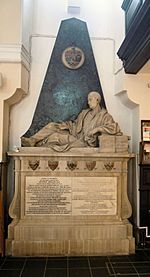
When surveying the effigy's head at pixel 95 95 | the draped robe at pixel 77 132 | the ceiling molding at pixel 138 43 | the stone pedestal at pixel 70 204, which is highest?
the ceiling molding at pixel 138 43

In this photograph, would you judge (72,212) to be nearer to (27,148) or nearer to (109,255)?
(109,255)

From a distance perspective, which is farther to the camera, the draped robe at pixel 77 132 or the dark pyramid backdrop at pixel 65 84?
the dark pyramid backdrop at pixel 65 84

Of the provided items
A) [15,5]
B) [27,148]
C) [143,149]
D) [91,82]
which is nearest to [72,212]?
[27,148]

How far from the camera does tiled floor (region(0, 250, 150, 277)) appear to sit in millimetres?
2758

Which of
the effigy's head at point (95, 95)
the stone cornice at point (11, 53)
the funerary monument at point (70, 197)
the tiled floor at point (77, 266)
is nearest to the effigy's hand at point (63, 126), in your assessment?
the funerary monument at point (70, 197)

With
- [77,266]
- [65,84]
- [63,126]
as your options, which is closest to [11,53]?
[65,84]

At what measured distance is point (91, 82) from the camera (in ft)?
13.1

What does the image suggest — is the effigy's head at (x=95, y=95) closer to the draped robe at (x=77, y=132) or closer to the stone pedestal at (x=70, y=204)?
the draped robe at (x=77, y=132)

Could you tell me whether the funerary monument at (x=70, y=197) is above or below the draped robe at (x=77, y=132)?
below

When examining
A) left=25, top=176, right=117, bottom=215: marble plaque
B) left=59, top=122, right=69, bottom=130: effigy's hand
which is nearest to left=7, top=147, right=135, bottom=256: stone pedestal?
left=25, top=176, right=117, bottom=215: marble plaque

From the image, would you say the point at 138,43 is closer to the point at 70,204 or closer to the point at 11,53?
the point at 11,53

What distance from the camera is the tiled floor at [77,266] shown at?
9.05 ft

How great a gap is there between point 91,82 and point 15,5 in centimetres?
148

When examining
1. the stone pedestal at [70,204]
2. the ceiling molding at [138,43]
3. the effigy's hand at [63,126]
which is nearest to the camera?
the ceiling molding at [138,43]
